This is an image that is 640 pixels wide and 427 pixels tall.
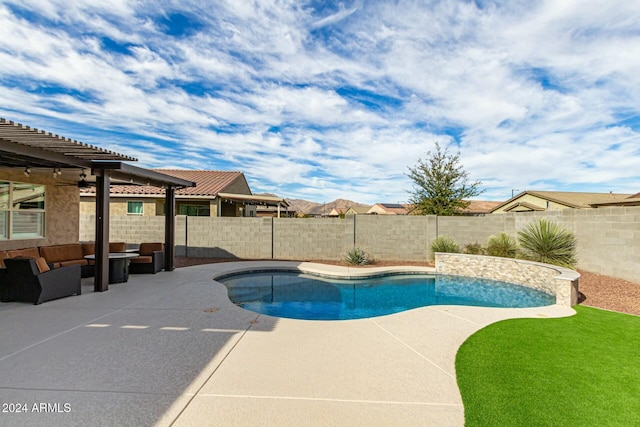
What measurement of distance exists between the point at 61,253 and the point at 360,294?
31.0 feet

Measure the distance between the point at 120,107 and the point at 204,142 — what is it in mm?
8063

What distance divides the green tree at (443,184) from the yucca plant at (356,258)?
8004 mm

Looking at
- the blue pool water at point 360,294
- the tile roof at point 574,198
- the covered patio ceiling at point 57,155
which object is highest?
the tile roof at point 574,198

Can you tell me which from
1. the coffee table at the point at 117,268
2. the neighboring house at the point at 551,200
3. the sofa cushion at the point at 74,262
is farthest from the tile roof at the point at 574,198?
the sofa cushion at the point at 74,262

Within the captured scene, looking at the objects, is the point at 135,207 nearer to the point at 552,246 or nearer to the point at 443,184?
the point at 443,184

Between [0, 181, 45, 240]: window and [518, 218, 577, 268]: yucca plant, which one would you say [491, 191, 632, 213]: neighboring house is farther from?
[0, 181, 45, 240]: window

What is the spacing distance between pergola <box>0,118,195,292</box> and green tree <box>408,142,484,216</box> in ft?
50.1

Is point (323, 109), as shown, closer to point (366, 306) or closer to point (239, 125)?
point (239, 125)

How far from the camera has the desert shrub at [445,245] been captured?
13828mm

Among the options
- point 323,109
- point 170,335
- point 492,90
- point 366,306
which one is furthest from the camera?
point 323,109

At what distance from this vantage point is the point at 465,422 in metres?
2.87

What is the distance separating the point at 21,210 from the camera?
33.8 ft

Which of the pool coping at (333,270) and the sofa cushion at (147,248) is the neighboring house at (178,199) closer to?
the sofa cushion at (147,248)

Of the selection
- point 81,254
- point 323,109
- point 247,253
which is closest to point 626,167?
point 323,109
